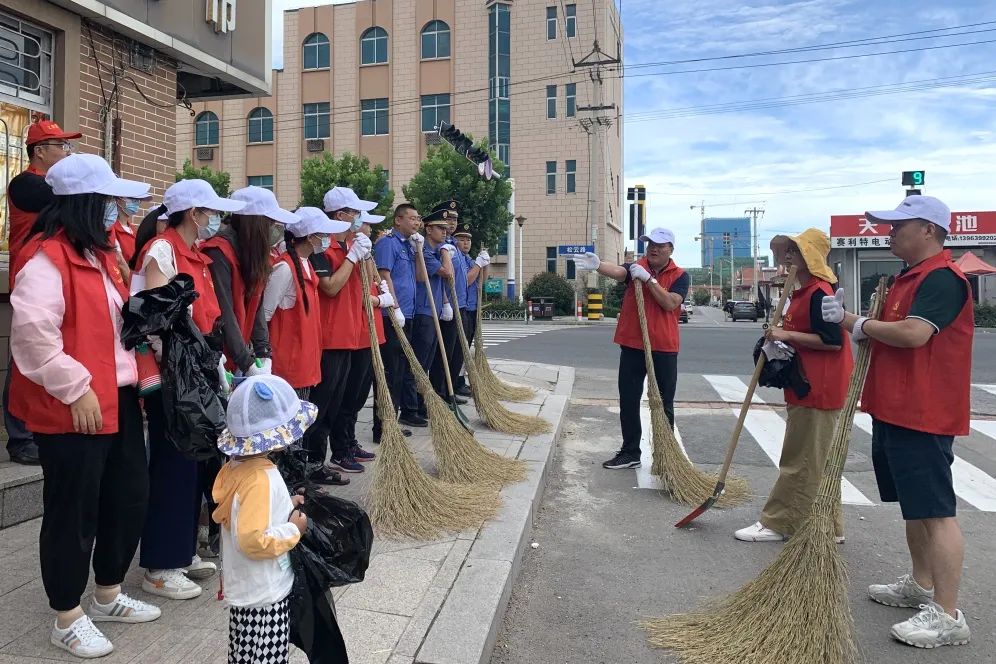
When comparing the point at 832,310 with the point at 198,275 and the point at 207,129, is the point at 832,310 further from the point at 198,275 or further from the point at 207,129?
the point at 207,129

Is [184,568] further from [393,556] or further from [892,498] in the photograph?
[892,498]

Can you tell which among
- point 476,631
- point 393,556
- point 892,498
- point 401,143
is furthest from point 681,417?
point 401,143

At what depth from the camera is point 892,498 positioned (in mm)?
3621

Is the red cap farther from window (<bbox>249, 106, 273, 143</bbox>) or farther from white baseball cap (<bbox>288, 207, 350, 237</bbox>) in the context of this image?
window (<bbox>249, 106, 273, 143</bbox>)

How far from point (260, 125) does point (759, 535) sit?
4069 centimetres

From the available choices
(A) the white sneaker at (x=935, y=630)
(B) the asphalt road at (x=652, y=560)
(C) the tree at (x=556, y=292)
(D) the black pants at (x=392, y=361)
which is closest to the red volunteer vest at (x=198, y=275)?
(B) the asphalt road at (x=652, y=560)

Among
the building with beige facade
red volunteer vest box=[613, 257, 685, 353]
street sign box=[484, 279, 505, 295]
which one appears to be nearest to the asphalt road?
red volunteer vest box=[613, 257, 685, 353]

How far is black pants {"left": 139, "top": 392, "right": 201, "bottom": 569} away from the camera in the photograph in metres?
3.21

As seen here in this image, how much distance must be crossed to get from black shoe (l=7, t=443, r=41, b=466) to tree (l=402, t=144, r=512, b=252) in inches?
1003

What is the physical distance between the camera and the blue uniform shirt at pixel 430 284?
6.83 metres

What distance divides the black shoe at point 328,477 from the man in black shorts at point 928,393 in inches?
128

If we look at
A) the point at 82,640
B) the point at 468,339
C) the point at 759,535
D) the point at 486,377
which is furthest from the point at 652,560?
the point at 468,339

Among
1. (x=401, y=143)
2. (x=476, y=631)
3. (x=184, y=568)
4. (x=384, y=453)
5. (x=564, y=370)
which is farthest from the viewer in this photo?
(x=401, y=143)

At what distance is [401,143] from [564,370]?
95.2ft
